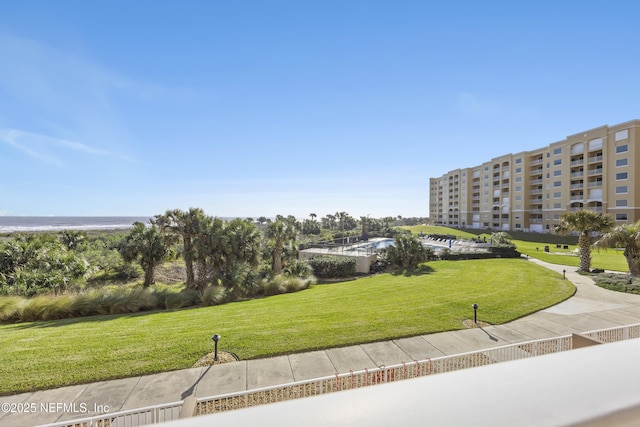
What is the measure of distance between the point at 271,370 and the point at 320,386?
8.17 ft

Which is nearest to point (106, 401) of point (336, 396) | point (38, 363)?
point (38, 363)

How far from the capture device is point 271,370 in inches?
271

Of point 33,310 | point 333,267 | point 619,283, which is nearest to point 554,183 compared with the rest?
point 619,283

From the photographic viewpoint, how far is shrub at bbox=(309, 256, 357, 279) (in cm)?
2362

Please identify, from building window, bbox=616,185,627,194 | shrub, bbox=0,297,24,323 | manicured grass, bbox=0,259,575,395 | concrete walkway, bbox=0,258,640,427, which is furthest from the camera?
building window, bbox=616,185,627,194

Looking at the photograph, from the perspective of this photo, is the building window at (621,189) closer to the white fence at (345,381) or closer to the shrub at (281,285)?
the shrub at (281,285)

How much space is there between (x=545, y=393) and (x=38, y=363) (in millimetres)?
10587

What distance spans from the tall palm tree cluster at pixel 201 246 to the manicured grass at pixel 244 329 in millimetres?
5845

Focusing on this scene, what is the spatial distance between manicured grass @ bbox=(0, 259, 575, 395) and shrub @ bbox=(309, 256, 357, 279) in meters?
8.56

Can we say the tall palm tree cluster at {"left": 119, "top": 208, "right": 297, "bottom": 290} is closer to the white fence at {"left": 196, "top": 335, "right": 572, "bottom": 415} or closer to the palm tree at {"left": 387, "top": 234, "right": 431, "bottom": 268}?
the palm tree at {"left": 387, "top": 234, "right": 431, "bottom": 268}

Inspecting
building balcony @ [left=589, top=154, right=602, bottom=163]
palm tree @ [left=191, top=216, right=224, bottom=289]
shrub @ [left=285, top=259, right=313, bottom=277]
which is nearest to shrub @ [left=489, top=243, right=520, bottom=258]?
shrub @ [left=285, top=259, right=313, bottom=277]

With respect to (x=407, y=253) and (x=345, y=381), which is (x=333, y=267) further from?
(x=345, y=381)

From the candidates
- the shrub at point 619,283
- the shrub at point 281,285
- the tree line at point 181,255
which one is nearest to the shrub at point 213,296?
the tree line at point 181,255

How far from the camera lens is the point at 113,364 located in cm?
700
